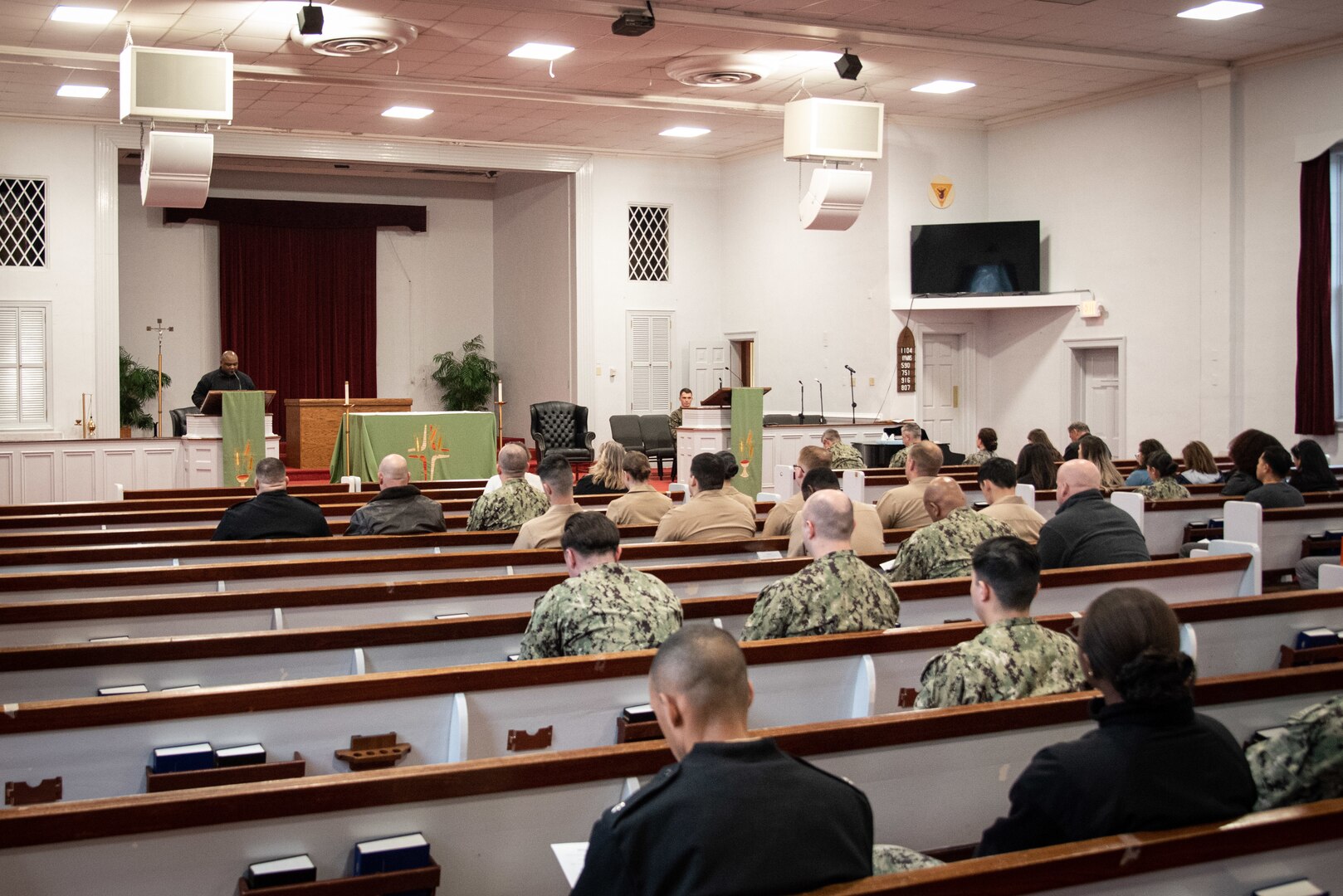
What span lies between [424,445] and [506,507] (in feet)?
17.5

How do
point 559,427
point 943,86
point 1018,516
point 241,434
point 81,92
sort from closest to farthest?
1. point 1018,516
2. point 241,434
3. point 81,92
4. point 943,86
5. point 559,427

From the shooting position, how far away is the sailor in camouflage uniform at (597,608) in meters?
3.34

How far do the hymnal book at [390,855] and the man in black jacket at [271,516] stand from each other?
11.8 feet

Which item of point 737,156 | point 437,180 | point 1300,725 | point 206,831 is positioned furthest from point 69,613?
point 437,180

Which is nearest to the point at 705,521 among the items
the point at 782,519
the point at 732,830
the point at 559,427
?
the point at 782,519

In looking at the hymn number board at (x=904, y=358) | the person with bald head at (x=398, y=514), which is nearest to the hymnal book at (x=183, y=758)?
the person with bald head at (x=398, y=514)

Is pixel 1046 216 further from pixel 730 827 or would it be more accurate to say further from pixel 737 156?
pixel 730 827

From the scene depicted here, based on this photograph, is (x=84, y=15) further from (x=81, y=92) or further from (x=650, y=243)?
(x=650, y=243)

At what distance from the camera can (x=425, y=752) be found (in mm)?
2975

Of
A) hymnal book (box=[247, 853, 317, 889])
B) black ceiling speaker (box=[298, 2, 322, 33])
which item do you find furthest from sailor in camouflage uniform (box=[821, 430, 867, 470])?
hymnal book (box=[247, 853, 317, 889])

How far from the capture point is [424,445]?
440 inches

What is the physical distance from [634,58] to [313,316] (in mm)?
7915

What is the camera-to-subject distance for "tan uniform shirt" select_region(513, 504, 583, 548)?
5191 millimetres

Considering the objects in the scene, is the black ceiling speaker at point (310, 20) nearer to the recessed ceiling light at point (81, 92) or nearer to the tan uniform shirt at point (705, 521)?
the recessed ceiling light at point (81, 92)
